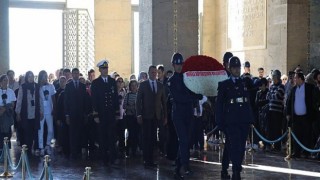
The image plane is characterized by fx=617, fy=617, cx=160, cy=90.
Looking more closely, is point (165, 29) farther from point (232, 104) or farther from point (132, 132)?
point (232, 104)

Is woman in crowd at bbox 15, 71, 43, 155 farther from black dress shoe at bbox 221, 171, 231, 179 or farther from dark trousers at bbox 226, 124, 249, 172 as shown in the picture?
dark trousers at bbox 226, 124, 249, 172

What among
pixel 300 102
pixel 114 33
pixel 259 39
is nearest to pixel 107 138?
pixel 300 102

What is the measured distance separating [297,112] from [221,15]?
11807mm

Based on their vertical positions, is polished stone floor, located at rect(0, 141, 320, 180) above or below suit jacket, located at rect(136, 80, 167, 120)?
below

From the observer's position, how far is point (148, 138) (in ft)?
35.9

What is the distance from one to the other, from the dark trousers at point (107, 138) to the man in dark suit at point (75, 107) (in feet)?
4.07

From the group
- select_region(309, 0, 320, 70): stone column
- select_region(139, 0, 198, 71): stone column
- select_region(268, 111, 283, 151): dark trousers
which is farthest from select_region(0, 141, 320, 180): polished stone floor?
select_region(309, 0, 320, 70): stone column

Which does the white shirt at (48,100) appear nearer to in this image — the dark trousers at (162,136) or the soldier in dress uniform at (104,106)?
the soldier in dress uniform at (104,106)

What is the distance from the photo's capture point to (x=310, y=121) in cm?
1215

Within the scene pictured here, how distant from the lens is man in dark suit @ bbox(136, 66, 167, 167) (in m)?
10.9

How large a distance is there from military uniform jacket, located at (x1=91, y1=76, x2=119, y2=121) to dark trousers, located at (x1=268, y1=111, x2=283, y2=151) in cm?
383

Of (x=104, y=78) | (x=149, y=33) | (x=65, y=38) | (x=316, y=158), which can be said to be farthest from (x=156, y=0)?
(x=65, y=38)

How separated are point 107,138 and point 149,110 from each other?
95 centimetres

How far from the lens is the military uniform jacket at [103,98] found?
11.1 metres
